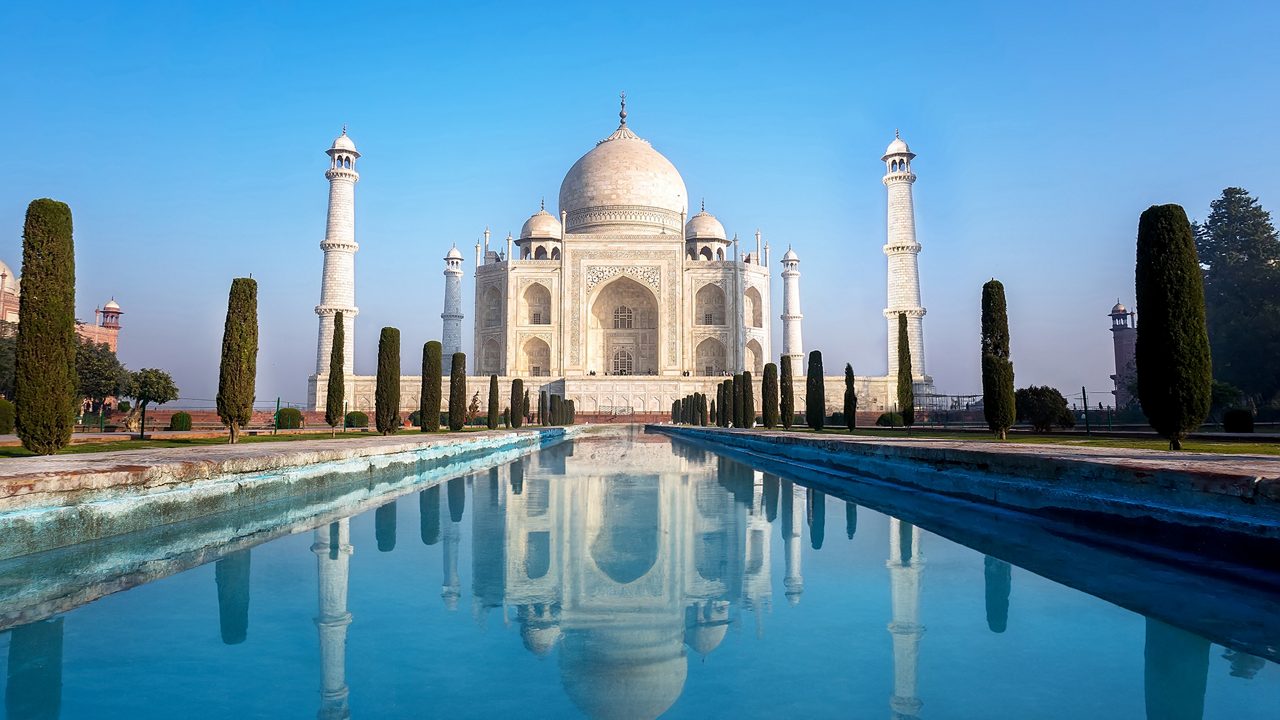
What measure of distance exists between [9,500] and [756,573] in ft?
7.84

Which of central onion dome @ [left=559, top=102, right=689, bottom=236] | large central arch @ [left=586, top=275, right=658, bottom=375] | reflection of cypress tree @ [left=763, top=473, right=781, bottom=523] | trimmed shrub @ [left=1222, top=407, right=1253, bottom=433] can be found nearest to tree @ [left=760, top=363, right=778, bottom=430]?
trimmed shrub @ [left=1222, top=407, right=1253, bottom=433]

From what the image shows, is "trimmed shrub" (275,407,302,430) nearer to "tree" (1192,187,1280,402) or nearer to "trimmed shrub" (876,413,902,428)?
"trimmed shrub" (876,413,902,428)

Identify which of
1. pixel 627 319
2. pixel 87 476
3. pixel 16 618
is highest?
pixel 627 319

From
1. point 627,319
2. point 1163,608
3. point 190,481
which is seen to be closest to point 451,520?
point 190,481

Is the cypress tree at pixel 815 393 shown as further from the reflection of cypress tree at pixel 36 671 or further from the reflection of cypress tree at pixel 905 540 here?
the reflection of cypress tree at pixel 36 671

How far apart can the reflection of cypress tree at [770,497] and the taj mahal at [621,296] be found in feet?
70.9

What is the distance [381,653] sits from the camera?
4.56ft

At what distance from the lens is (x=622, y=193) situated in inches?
1336

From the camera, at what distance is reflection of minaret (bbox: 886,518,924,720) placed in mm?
1176

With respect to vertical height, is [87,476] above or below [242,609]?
above

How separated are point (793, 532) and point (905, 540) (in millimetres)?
392

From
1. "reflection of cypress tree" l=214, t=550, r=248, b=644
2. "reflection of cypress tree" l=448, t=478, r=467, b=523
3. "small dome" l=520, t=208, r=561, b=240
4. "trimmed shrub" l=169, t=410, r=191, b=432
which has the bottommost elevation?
"reflection of cypress tree" l=448, t=478, r=467, b=523

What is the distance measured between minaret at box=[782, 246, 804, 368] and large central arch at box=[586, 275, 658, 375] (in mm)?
6064

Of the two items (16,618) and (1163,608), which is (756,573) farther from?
(16,618)
